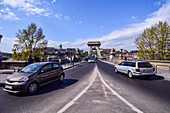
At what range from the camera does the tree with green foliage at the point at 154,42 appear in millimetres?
19219

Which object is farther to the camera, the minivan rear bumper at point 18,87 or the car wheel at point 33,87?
the car wheel at point 33,87

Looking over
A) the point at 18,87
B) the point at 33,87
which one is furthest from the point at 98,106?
the point at 18,87

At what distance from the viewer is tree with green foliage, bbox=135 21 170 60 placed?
1922 centimetres

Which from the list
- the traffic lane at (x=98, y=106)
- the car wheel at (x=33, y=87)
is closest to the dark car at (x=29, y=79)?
the car wheel at (x=33, y=87)

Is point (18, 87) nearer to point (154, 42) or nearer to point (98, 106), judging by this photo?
point (98, 106)

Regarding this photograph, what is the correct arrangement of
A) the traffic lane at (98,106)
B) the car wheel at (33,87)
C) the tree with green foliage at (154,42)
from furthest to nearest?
the tree with green foliage at (154,42), the car wheel at (33,87), the traffic lane at (98,106)

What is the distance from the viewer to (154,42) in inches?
809

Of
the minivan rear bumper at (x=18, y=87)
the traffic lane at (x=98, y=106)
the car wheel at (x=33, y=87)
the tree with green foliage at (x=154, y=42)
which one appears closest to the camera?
the traffic lane at (x=98, y=106)

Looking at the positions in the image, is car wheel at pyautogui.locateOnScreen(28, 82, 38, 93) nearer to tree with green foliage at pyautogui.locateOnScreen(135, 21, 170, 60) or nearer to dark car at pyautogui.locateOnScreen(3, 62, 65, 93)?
dark car at pyautogui.locateOnScreen(3, 62, 65, 93)

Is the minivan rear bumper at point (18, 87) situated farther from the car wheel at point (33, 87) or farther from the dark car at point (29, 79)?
the car wheel at point (33, 87)

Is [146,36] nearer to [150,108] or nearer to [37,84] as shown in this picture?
[150,108]

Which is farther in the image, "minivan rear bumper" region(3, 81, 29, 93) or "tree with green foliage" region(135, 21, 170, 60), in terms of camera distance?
"tree with green foliage" region(135, 21, 170, 60)

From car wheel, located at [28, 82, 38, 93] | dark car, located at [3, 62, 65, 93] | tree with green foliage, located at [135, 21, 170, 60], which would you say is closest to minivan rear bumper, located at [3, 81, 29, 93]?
dark car, located at [3, 62, 65, 93]

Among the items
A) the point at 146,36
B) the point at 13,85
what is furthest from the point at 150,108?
the point at 146,36
